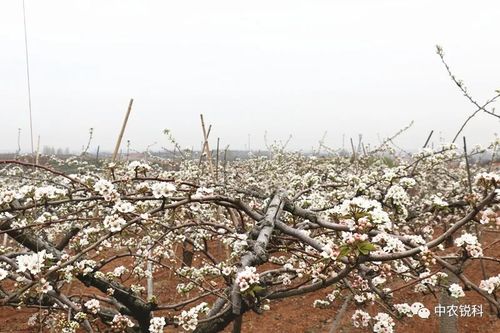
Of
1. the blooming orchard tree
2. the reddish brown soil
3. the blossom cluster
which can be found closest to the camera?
the blossom cluster

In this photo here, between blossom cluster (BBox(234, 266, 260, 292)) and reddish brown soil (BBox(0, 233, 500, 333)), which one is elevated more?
blossom cluster (BBox(234, 266, 260, 292))

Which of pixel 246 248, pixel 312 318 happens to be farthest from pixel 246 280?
pixel 312 318

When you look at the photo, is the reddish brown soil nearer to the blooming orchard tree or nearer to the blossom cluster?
the blooming orchard tree

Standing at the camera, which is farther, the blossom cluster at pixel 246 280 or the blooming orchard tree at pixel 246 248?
the blooming orchard tree at pixel 246 248

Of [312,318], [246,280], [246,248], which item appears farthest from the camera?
[312,318]

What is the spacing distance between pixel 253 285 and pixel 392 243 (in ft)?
2.50

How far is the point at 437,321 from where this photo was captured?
7.63 m

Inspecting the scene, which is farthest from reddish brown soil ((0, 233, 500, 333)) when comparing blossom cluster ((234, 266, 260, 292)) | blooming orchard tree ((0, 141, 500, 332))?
blossom cluster ((234, 266, 260, 292))

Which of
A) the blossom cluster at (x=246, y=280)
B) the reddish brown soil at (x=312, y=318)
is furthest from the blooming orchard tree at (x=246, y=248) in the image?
the reddish brown soil at (x=312, y=318)

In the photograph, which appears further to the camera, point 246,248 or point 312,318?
point 312,318

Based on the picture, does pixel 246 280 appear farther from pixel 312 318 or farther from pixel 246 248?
pixel 312 318

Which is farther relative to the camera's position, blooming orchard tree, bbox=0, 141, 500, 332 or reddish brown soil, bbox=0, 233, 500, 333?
reddish brown soil, bbox=0, 233, 500, 333

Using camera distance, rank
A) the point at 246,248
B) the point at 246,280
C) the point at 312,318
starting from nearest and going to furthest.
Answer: the point at 246,280
the point at 246,248
the point at 312,318

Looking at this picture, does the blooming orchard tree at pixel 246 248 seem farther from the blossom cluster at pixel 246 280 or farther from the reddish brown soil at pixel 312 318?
the reddish brown soil at pixel 312 318
